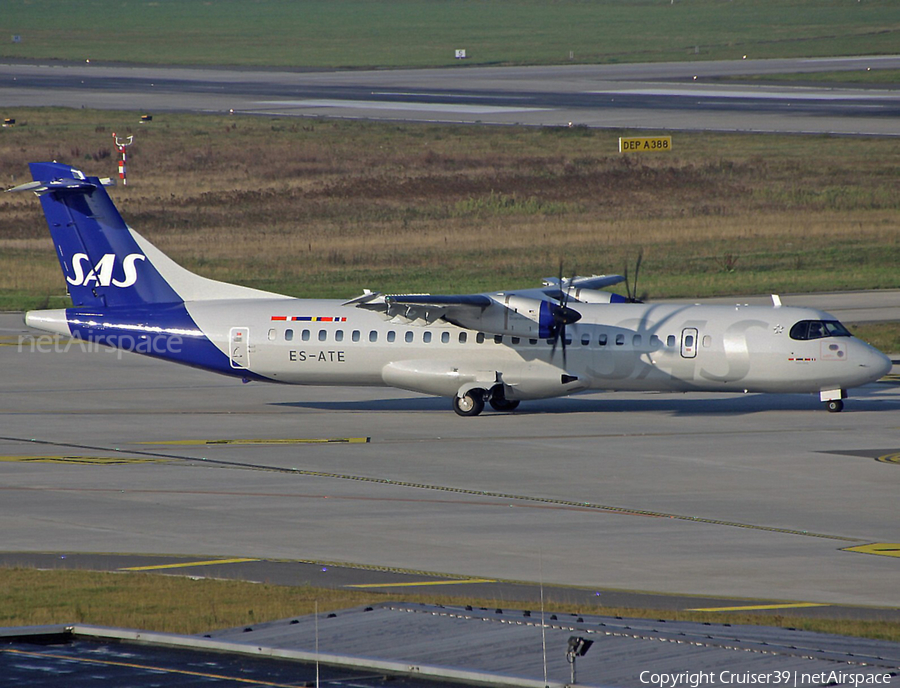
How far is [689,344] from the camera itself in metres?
34.2

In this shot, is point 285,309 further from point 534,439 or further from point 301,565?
point 301,565

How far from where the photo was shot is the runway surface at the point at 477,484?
21.0 meters

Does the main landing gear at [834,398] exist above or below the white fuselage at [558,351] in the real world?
below

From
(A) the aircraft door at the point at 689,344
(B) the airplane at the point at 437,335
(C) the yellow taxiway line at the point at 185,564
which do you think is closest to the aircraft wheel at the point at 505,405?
(B) the airplane at the point at 437,335

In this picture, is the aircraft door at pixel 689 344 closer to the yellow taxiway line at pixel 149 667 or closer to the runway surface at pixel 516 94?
the yellow taxiway line at pixel 149 667

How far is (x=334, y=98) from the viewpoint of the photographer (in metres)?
109

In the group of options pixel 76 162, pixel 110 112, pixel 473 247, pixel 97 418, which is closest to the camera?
pixel 97 418

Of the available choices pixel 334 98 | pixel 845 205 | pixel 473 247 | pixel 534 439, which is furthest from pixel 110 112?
pixel 534 439

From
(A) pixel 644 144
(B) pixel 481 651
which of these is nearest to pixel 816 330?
(B) pixel 481 651

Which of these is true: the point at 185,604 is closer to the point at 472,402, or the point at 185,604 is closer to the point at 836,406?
the point at 472,402

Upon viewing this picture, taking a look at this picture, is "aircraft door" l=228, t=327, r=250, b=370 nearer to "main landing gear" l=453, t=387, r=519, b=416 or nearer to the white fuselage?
the white fuselage

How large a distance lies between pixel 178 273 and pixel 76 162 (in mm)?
51322

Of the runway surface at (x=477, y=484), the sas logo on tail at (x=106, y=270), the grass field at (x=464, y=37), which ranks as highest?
the grass field at (x=464, y=37)

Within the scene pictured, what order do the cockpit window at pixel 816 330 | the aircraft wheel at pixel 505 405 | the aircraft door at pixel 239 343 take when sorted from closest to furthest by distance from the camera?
the cockpit window at pixel 816 330
the aircraft door at pixel 239 343
the aircraft wheel at pixel 505 405
